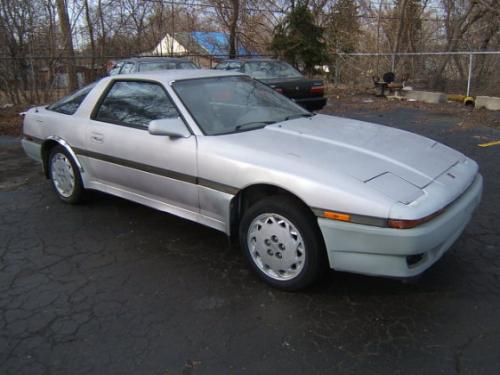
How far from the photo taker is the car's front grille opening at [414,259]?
275cm

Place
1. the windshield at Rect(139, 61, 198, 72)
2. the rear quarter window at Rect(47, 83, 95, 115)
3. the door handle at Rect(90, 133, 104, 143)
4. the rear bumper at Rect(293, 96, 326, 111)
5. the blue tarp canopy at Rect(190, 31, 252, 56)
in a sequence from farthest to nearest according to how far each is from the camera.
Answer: the blue tarp canopy at Rect(190, 31, 252, 56)
the rear bumper at Rect(293, 96, 326, 111)
the windshield at Rect(139, 61, 198, 72)
the rear quarter window at Rect(47, 83, 95, 115)
the door handle at Rect(90, 133, 104, 143)

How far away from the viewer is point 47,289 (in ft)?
10.9

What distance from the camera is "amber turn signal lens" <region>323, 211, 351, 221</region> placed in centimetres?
273

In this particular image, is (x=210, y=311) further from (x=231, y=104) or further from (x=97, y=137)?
(x=97, y=137)

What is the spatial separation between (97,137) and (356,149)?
2.41 metres

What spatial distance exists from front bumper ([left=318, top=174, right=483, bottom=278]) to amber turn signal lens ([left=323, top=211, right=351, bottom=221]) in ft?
0.08

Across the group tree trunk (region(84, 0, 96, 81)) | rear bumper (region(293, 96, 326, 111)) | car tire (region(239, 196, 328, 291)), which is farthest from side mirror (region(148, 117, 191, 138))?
tree trunk (region(84, 0, 96, 81))

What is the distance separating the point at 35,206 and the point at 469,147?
6487 mm

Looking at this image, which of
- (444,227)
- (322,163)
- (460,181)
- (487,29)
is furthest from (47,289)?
(487,29)

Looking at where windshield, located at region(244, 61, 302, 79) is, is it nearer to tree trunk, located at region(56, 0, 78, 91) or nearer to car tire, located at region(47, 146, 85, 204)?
tree trunk, located at region(56, 0, 78, 91)

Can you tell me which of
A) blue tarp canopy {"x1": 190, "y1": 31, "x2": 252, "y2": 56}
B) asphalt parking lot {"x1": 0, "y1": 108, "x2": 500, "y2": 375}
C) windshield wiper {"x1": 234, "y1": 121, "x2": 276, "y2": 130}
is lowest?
asphalt parking lot {"x1": 0, "y1": 108, "x2": 500, "y2": 375}

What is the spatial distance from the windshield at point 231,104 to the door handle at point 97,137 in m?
0.90

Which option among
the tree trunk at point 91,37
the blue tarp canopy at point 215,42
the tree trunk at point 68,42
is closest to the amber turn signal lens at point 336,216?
the tree trunk at point 68,42

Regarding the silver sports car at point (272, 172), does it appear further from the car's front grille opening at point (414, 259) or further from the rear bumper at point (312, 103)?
the rear bumper at point (312, 103)
